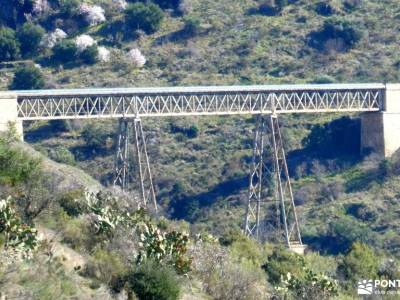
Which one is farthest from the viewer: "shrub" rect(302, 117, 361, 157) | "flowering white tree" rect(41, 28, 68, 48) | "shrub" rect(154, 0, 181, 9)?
"shrub" rect(154, 0, 181, 9)

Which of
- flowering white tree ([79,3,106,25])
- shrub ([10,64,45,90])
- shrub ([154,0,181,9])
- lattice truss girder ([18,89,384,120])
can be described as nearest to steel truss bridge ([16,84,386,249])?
lattice truss girder ([18,89,384,120])

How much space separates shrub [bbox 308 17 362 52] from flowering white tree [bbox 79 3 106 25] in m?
14.4

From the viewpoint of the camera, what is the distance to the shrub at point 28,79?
8200 centimetres

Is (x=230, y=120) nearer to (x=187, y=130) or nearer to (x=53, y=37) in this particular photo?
(x=187, y=130)

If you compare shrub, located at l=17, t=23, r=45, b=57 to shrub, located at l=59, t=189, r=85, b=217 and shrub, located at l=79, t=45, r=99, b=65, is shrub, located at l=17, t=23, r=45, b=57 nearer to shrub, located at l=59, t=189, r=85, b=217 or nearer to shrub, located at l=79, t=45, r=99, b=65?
shrub, located at l=79, t=45, r=99, b=65

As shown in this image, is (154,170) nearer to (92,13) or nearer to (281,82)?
(281,82)

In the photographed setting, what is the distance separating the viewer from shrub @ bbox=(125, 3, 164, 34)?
91.0 metres

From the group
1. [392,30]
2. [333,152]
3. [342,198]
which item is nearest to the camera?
[342,198]

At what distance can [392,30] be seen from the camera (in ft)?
298

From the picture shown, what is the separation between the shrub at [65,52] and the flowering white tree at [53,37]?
5.77 feet

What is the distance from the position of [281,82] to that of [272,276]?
45.6 metres

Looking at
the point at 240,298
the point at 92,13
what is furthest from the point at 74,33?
the point at 240,298

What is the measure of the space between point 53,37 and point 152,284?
64.8 m

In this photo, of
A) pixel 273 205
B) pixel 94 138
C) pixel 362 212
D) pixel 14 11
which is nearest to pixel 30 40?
pixel 14 11
